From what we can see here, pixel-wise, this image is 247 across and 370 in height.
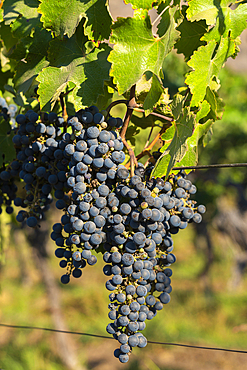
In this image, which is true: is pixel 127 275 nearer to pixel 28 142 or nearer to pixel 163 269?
pixel 163 269

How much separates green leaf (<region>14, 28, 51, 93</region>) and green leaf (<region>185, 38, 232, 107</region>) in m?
0.42

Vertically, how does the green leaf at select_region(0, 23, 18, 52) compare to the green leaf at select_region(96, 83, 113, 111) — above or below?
above

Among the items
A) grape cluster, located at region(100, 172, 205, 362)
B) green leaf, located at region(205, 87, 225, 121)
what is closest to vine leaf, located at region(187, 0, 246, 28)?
green leaf, located at region(205, 87, 225, 121)

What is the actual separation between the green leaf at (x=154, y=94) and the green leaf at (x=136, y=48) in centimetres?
4

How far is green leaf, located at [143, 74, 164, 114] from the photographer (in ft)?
2.39

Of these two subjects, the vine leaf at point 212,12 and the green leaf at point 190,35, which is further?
the green leaf at point 190,35

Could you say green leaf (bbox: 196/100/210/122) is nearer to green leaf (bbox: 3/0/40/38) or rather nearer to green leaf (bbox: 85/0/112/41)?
green leaf (bbox: 85/0/112/41)

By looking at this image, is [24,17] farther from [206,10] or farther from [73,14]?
[206,10]

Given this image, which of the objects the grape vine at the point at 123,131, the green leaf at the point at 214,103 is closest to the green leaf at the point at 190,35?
the grape vine at the point at 123,131

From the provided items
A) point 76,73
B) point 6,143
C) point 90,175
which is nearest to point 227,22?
point 76,73

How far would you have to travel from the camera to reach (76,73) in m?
0.82

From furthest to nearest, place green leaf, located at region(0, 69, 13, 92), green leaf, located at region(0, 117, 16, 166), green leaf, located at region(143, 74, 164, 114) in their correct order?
green leaf, located at region(0, 69, 13, 92), green leaf, located at region(0, 117, 16, 166), green leaf, located at region(143, 74, 164, 114)

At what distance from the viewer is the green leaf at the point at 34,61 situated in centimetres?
93

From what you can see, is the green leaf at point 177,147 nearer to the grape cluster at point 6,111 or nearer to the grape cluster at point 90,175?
the grape cluster at point 90,175
